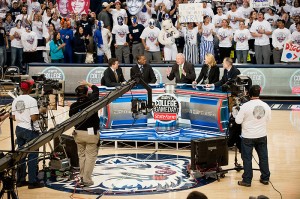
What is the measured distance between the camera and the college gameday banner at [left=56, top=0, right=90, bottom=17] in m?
26.7

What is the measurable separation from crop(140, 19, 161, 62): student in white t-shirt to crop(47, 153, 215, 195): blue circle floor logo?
9.33 meters

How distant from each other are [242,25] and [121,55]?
4.80m

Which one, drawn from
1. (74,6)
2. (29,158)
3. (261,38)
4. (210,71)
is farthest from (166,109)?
(74,6)

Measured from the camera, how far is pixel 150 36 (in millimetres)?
25297

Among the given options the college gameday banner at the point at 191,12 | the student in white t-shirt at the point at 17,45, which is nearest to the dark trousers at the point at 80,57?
the student in white t-shirt at the point at 17,45

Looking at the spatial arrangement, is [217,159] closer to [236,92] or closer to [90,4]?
[236,92]

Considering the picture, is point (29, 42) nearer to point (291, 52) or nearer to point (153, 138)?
point (291, 52)

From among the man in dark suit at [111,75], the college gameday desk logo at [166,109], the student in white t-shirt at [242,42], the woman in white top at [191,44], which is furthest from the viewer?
the woman in white top at [191,44]

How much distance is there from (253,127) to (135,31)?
12498mm

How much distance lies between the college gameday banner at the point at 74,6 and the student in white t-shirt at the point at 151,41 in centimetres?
283

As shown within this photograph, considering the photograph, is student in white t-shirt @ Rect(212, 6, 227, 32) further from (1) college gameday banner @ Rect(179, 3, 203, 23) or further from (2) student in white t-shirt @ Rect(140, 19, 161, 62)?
(2) student in white t-shirt @ Rect(140, 19, 161, 62)

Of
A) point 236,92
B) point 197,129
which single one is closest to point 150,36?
point 197,129

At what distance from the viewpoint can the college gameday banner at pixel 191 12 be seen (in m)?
24.2

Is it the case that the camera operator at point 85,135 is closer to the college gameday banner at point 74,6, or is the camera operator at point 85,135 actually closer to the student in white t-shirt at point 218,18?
the student in white t-shirt at point 218,18
